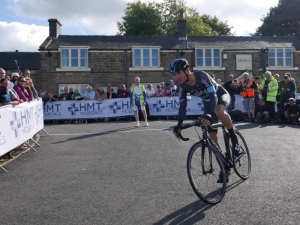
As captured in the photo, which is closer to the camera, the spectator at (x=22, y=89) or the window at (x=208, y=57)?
the spectator at (x=22, y=89)

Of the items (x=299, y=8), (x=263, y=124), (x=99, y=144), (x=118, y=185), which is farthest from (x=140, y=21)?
(x=118, y=185)

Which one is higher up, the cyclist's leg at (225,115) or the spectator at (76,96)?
the spectator at (76,96)

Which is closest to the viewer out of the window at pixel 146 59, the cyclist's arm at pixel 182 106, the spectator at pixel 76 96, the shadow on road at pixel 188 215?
the shadow on road at pixel 188 215

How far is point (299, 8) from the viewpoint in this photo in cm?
5812

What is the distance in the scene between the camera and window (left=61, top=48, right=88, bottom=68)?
1387 inches

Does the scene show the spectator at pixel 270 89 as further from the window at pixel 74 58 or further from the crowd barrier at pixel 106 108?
the window at pixel 74 58

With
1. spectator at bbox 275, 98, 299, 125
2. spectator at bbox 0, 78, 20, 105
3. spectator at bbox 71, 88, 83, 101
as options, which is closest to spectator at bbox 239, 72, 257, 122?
spectator at bbox 275, 98, 299, 125

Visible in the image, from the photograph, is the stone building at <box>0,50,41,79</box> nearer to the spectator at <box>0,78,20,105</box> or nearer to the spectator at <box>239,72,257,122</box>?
the spectator at <box>239,72,257,122</box>

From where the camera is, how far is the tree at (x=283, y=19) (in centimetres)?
5862

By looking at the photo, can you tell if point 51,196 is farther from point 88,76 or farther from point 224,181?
point 88,76

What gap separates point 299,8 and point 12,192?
59338mm

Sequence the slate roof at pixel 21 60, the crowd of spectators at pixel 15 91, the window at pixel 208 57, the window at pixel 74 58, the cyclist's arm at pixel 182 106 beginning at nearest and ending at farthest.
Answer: the cyclist's arm at pixel 182 106, the crowd of spectators at pixel 15 91, the window at pixel 74 58, the window at pixel 208 57, the slate roof at pixel 21 60

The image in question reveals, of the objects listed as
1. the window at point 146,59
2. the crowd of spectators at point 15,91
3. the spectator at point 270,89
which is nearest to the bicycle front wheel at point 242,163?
the crowd of spectators at point 15,91

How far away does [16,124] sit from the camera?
948cm
